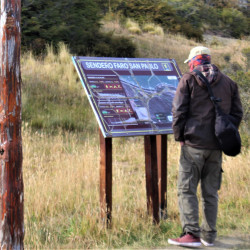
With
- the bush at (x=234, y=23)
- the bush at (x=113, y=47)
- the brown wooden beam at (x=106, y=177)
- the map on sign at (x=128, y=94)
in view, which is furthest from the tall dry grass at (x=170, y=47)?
the brown wooden beam at (x=106, y=177)

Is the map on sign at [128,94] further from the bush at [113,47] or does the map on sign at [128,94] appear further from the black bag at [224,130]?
the bush at [113,47]

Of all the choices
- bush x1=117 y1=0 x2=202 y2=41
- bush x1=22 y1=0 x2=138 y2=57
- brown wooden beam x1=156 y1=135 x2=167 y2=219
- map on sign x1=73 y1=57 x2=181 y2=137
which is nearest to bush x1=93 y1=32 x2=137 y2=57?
bush x1=22 y1=0 x2=138 y2=57

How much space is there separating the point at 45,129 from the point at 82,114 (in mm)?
1501

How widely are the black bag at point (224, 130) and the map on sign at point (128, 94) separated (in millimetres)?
838

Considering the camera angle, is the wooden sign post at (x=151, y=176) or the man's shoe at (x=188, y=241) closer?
the man's shoe at (x=188, y=241)

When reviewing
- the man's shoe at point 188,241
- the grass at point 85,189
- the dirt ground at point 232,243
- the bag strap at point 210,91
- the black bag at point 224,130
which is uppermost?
the bag strap at point 210,91

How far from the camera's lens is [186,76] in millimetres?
4746

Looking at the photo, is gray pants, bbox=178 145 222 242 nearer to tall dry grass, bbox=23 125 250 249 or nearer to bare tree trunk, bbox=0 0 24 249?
tall dry grass, bbox=23 125 250 249

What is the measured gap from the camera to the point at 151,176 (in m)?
5.40

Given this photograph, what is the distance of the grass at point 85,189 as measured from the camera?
200 inches

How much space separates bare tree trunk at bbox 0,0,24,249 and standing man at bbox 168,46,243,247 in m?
1.65

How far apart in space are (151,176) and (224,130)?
1170mm

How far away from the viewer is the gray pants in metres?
4.80

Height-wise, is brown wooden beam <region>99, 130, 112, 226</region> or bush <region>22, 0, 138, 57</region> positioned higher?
bush <region>22, 0, 138, 57</region>
